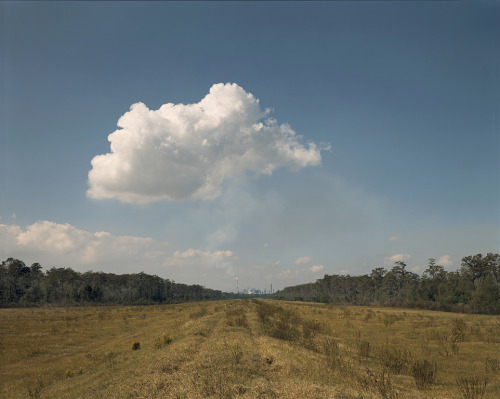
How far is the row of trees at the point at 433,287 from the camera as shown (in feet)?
178

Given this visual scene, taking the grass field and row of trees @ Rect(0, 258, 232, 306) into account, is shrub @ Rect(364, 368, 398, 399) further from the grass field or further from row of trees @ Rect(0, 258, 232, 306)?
row of trees @ Rect(0, 258, 232, 306)

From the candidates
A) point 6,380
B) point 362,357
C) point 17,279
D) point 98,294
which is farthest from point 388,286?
point 17,279

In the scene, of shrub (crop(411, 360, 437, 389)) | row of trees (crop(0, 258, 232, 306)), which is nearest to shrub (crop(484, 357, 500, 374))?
shrub (crop(411, 360, 437, 389))

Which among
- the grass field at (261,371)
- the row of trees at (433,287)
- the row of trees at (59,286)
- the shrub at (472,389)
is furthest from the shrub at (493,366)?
the row of trees at (59,286)

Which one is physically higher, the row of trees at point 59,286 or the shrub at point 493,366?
the shrub at point 493,366

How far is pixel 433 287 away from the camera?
83.1m

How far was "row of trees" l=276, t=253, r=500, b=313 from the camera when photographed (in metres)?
54.3

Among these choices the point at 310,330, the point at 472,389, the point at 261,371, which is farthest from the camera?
the point at 310,330

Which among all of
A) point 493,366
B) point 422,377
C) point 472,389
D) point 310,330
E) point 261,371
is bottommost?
point 310,330

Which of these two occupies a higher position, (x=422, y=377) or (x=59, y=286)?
(x=422, y=377)

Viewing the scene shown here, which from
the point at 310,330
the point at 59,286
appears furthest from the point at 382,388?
the point at 59,286

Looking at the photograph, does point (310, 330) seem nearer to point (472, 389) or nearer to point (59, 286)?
point (472, 389)

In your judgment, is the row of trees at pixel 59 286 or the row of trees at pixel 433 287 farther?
the row of trees at pixel 59 286

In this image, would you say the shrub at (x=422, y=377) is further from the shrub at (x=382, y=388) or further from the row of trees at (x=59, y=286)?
the row of trees at (x=59, y=286)
